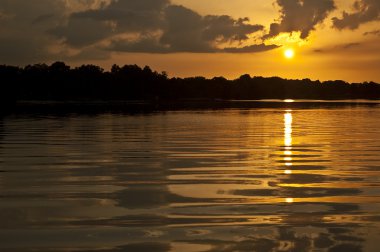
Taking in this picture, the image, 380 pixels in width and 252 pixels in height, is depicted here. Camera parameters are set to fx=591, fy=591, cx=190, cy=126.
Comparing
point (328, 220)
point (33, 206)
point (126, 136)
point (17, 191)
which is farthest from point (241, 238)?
point (126, 136)

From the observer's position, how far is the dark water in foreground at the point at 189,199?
885 centimetres

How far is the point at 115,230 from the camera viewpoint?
9445mm

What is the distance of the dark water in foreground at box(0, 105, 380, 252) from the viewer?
885cm

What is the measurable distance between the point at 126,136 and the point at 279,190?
1839cm

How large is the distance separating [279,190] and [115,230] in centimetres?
497

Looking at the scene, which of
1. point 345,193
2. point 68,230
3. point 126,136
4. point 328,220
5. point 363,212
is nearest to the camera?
point 68,230

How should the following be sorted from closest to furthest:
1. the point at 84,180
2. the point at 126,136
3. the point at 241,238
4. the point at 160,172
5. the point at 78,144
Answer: the point at 241,238, the point at 84,180, the point at 160,172, the point at 78,144, the point at 126,136

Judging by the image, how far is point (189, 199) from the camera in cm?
1211

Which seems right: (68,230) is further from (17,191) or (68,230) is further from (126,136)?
(126,136)

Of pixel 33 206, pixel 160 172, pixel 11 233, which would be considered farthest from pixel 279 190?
pixel 11 233

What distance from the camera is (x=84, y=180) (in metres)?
14.9

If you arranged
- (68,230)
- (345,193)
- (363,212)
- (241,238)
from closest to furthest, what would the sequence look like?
(241,238) → (68,230) → (363,212) → (345,193)

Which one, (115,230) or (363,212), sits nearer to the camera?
(115,230)

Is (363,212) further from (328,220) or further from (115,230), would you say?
(115,230)
